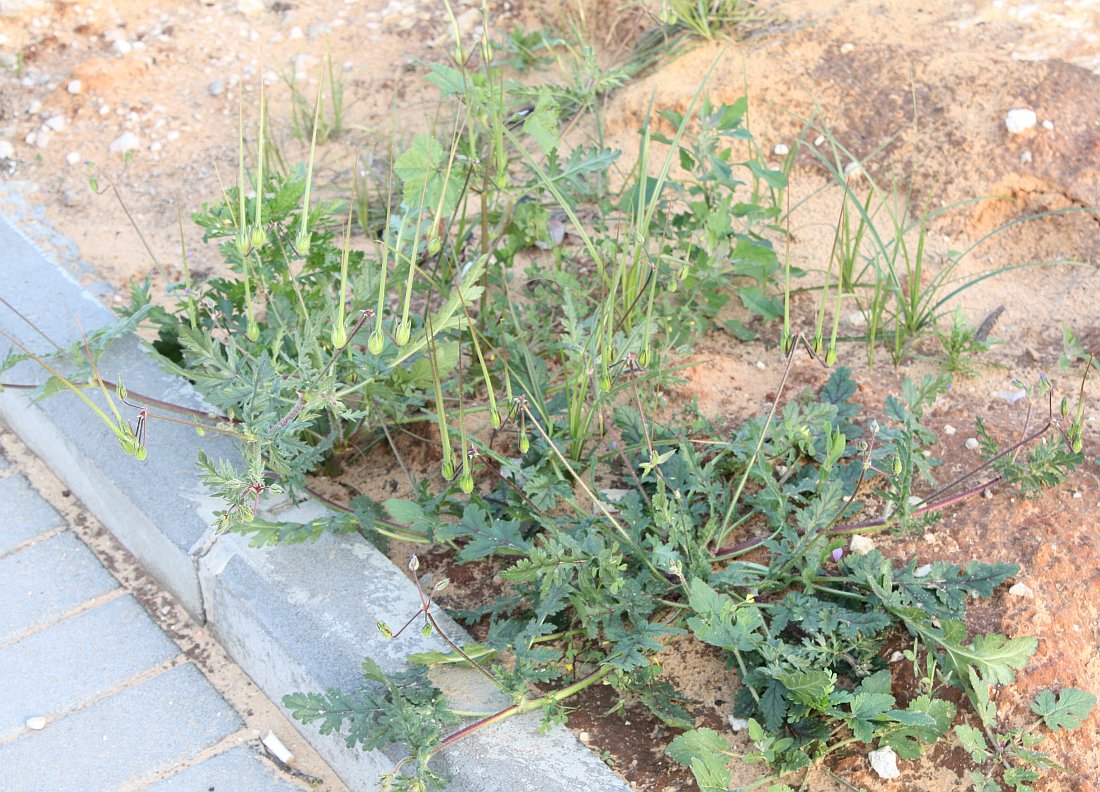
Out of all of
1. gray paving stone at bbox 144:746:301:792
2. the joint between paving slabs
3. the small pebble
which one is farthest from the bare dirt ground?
gray paving stone at bbox 144:746:301:792

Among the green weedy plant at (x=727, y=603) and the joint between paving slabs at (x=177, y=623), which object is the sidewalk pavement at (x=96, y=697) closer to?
the joint between paving slabs at (x=177, y=623)

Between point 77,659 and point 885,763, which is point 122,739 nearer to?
point 77,659

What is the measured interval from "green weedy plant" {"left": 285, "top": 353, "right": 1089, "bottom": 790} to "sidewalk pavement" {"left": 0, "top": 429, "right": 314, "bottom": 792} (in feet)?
0.91

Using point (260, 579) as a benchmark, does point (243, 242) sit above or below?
above

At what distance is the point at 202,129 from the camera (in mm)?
3852

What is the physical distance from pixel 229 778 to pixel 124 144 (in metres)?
2.49

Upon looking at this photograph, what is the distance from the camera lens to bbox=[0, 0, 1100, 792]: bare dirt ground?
6.44 ft

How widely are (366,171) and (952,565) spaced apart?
2209 mm

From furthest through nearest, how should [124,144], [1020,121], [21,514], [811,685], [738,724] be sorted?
[124,144], [1020,121], [21,514], [738,724], [811,685]

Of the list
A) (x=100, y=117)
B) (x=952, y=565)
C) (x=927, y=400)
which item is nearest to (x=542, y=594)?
(x=952, y=565)

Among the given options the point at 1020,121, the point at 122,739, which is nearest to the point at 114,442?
the point at 122,739

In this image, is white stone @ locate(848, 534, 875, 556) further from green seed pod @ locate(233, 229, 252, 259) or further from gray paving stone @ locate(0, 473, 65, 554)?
gray paving stone @ locate(0, 473, 65, 554)

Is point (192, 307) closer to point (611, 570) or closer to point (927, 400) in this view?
point (611, 570)

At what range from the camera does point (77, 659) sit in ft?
7.29
